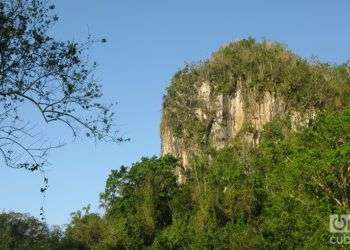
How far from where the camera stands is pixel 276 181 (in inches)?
1503

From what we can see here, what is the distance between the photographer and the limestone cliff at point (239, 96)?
6228 cm

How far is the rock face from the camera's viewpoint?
2505 inches

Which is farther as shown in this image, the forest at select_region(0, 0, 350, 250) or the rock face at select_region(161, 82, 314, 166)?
the rock face at select_region(161, 82, 314, 166)

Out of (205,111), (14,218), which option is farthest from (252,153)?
(14,218)

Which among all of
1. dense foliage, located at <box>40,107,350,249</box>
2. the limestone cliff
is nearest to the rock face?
the limestone cliff

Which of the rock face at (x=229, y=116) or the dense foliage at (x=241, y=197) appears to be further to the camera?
the rock face at (x=229, y=116)

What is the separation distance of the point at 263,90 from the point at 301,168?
3338cm

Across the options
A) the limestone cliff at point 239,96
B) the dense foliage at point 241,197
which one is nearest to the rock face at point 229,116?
the limestone cliff at point 239,96

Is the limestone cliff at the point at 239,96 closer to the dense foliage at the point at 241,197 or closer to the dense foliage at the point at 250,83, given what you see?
the dense foliage at the point at 250,83

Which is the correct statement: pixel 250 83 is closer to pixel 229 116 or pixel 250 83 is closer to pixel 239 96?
pixel 239 96

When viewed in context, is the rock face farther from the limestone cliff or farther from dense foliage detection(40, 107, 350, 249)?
dense foliage detection(40, 107, 350, 249)

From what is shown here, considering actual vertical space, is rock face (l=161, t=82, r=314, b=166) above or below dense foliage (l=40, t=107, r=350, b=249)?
above

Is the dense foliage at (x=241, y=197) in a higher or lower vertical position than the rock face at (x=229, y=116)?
lower

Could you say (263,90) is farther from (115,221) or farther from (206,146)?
(115,221)
